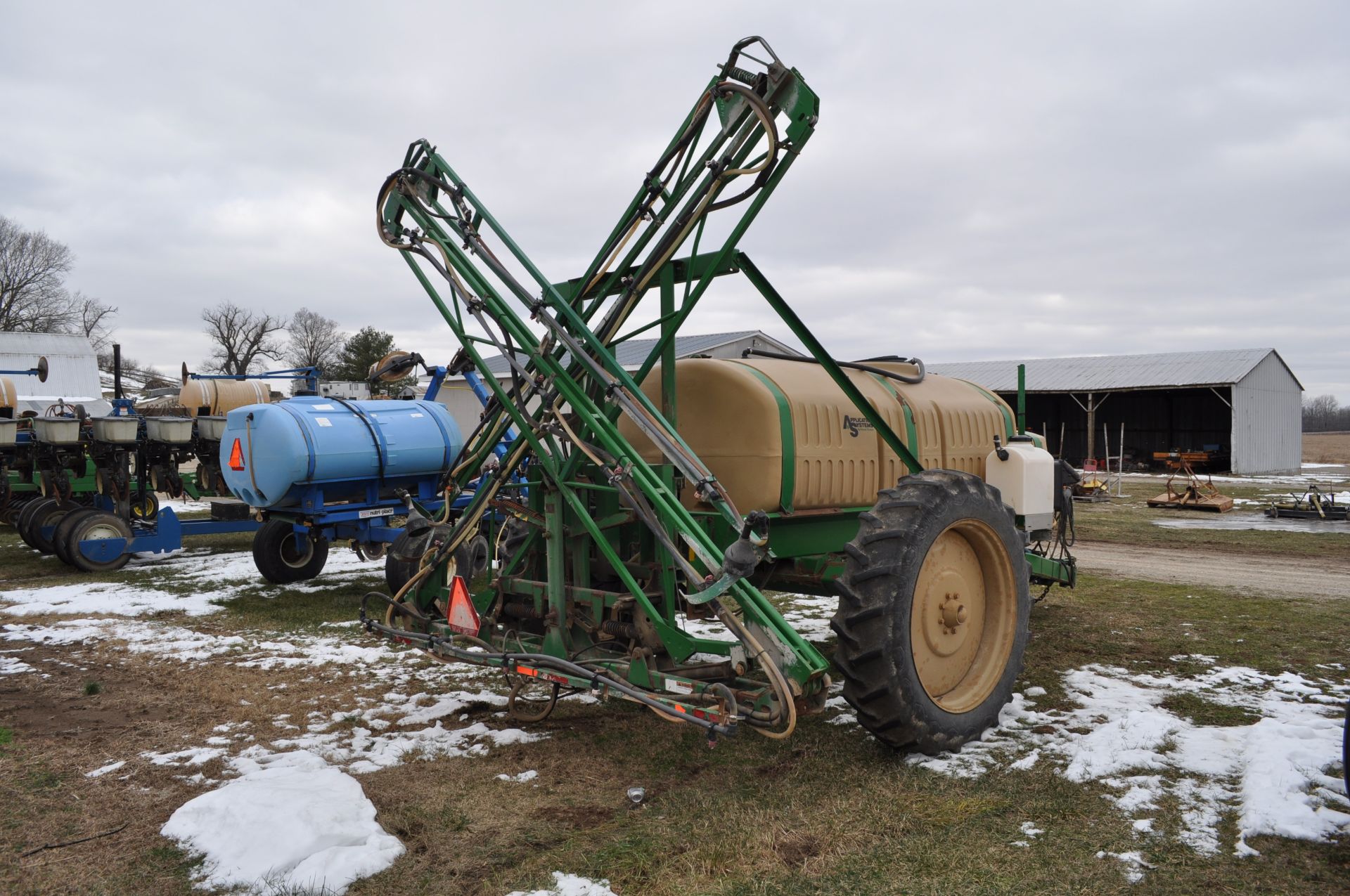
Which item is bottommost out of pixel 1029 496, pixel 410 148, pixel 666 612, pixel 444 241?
pixel 666 612

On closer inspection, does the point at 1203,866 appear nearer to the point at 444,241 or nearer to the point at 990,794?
the point at 990,794

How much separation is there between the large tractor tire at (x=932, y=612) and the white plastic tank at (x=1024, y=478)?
1713 millimetres

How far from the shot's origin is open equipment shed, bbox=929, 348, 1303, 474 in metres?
30.1

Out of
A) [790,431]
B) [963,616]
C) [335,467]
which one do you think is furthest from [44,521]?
[963,616]

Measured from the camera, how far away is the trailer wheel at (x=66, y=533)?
10648mm

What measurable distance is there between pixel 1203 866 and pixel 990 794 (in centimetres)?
83

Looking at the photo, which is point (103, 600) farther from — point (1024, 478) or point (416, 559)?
point (1024, 478)

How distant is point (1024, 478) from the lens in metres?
6.57

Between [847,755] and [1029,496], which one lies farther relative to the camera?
[1029,496]

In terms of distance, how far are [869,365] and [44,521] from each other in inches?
434

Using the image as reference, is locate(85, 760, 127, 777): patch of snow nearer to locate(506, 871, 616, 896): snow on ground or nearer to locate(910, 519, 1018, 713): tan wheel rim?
locate(506, 871, 616, 896): snow on ground

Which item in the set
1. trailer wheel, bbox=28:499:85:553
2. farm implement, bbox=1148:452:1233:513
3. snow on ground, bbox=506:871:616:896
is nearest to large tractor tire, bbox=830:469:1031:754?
snow on ground, bbox=506:871:616:896

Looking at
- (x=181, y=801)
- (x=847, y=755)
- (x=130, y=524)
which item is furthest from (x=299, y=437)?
(x=847, y=755)

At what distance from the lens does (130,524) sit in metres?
11.3
